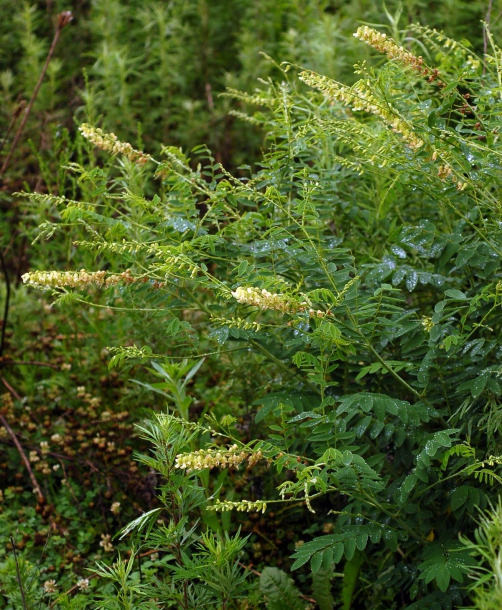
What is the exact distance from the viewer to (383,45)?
6.95 ft

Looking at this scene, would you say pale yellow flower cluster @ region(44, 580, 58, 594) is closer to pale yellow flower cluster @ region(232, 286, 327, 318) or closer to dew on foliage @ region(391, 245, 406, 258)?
pale yellow flower cluster @ region(232, 286, 327, 318)

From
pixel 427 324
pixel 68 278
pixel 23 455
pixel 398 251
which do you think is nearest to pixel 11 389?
pixel 23 455

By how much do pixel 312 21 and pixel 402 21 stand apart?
55 centimetres

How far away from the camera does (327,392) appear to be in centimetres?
241

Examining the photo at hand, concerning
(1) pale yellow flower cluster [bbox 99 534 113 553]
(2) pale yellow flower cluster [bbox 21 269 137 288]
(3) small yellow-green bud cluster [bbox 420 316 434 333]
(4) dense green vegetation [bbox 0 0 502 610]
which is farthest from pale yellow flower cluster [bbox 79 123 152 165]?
(1) pale yellow flower cluster [bbox 99 534 113 553]

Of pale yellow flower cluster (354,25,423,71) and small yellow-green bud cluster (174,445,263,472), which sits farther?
pale yellow flower cluster (354,25,423,71)

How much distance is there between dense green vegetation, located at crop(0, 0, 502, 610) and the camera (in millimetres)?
2074

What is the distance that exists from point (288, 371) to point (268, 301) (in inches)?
21.2

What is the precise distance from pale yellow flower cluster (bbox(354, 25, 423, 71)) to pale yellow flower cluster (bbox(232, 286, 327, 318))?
0.72 m

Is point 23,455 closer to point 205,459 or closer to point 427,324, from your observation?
point 205,459

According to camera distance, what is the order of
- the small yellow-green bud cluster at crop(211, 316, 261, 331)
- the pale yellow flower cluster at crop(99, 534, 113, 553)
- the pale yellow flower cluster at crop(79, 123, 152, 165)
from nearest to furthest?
the small yellow-green bud cluster at crop(211, 316, 261, 331) → the pale yellow flower cluster at crop(79, 123, 152, 165) → the pale yellow flower cluster at crop(99, 534, 113, 553)

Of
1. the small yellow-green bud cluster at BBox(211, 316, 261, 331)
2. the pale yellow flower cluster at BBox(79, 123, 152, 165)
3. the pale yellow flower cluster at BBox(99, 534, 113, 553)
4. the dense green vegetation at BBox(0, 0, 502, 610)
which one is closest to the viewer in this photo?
the small yellow-green bud cluster at BBox(211, 316, 261, 331)

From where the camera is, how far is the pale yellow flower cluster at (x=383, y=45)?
209 centimetres

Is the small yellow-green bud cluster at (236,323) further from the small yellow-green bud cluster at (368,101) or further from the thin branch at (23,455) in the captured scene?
the thin branch at (23,455)
